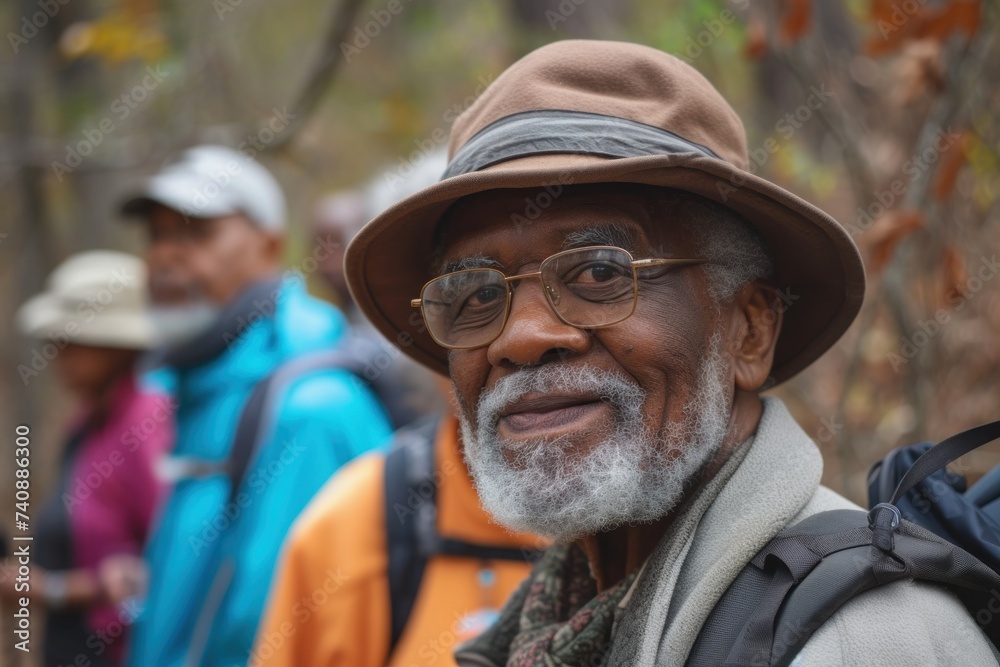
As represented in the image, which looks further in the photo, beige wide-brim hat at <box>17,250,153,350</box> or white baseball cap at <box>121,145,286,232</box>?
beige wide-brim hat at <box>17,250,153,350</box>

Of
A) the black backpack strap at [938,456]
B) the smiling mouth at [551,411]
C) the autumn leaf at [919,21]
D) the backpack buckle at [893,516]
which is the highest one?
the autumn leaf at [919,21]

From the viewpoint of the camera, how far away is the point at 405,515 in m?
2.85

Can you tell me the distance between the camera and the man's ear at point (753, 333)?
2014 mm

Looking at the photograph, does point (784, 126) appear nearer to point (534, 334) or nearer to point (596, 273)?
point (596, 273)

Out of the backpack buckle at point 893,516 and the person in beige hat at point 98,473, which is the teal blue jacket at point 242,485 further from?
the backpack buckle at point 893,516

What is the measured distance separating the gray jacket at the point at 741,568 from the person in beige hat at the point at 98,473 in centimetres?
314

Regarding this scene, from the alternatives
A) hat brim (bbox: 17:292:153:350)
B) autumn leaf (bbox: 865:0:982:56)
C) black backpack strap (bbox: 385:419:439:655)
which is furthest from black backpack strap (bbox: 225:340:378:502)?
autumn leaf (bbox: 865:0:982:56)

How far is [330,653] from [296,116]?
334 cm

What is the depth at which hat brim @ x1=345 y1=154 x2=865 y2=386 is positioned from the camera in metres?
1.78

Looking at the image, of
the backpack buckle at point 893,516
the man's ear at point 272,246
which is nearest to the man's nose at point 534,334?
the backpack buckle at point 893,516

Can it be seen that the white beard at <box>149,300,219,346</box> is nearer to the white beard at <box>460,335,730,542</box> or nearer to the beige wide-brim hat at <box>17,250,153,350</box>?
the beige wide-brim hat at <box>17,250,153,350</box>

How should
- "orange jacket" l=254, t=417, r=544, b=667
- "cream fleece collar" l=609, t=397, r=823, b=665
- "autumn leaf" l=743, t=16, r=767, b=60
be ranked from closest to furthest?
"cream fleece collar" l=609, t=397, r=823, b=665 < "orange jacket" l=254, t=417, r=544, b=667 < "autumn leaf" l=743, t=16, r=767, b=60

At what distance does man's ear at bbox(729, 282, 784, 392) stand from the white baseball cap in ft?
10.2

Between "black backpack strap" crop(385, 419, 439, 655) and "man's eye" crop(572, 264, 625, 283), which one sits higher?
"man's eye" crop(572, 264, 625, 283)
